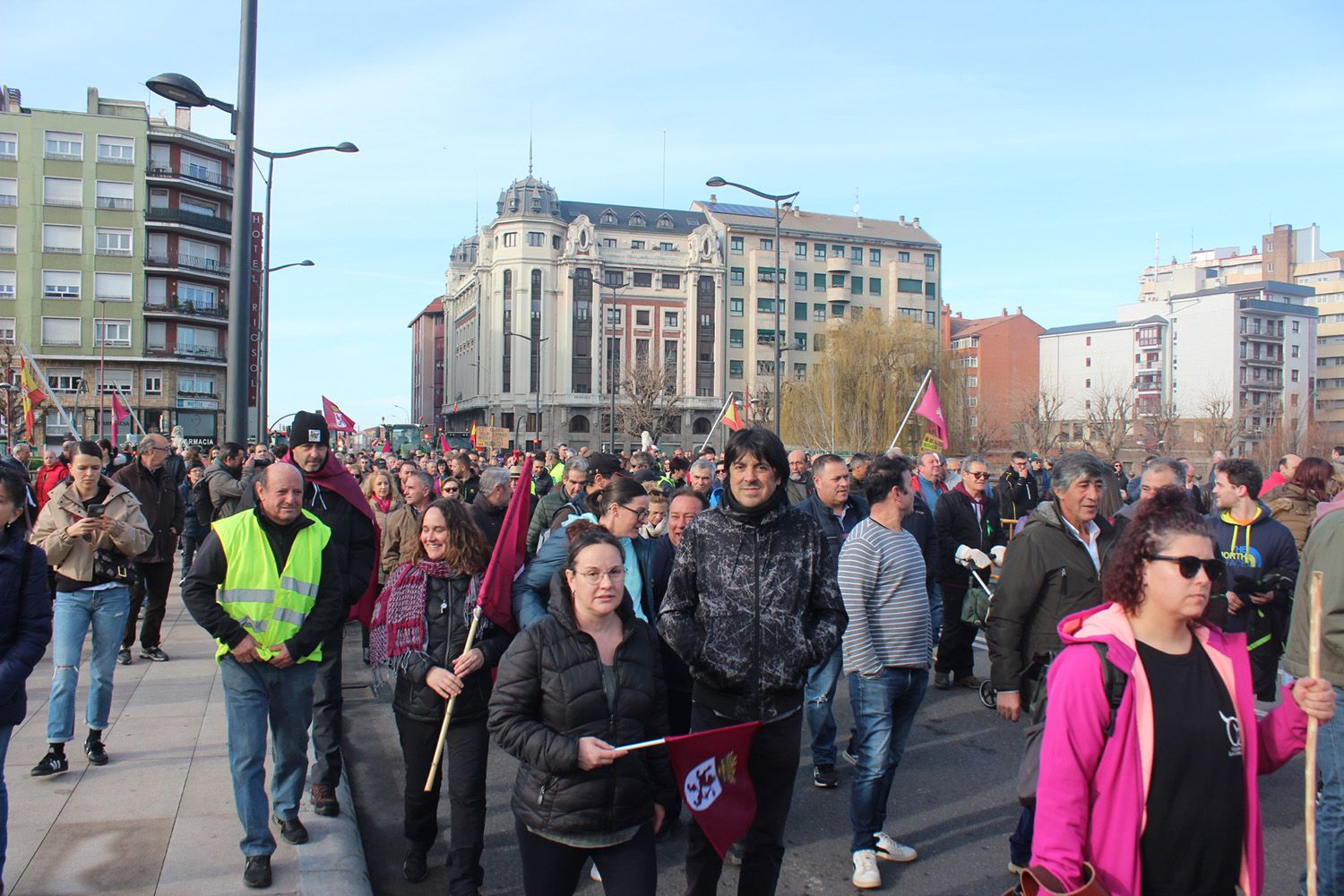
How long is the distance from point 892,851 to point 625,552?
2.06 metres

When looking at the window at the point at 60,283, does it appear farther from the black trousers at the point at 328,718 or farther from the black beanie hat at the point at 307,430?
the black trousers at the point at 328,718

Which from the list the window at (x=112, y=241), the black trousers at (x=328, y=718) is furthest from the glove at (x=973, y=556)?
the window at (x=112, y=241)

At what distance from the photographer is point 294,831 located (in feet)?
17.1

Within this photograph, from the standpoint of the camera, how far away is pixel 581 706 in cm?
356

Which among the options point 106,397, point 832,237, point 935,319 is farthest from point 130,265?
point 935,319

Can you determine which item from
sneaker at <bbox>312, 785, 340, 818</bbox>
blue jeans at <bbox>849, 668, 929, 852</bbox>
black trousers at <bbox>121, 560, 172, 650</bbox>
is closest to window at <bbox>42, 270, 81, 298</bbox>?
black trousers at <bbox>121, 560, 172, 650</bbox>

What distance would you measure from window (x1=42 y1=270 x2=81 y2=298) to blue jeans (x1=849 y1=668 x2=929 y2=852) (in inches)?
2712

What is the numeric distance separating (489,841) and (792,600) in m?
2.71

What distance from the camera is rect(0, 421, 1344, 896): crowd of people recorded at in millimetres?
2746

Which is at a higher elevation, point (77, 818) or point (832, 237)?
point (832, 237)

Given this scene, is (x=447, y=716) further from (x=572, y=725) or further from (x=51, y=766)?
(x=51, y=766)

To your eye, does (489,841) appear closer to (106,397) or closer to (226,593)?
(226,593)

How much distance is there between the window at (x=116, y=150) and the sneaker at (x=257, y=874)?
2687 inches

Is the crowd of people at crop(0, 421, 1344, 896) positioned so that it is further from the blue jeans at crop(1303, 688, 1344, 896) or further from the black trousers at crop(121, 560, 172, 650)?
the black trousers at crop(121, 560, 172, 650)
